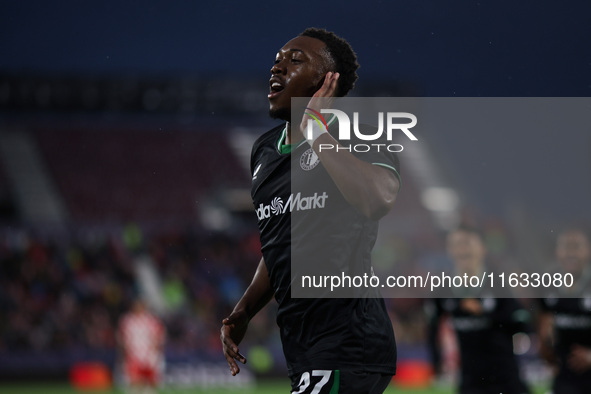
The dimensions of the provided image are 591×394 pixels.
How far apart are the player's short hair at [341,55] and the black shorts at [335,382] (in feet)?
3.26

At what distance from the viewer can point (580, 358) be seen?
229 inches

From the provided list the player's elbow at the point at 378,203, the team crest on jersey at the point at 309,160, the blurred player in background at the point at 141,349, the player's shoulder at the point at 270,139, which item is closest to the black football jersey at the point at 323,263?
the team crest on jersey at the point at 309,160

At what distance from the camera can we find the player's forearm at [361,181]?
7.97 ft

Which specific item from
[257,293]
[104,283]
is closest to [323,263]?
[257,293]

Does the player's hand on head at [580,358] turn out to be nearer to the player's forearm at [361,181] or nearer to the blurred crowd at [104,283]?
the player's forearm at [361,181]

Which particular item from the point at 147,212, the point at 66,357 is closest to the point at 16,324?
the point at 66,357

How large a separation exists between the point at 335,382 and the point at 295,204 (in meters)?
0.62

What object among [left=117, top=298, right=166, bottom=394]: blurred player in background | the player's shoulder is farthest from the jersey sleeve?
[left=117, top=298, right=166, bottom=394]: blurred player in background

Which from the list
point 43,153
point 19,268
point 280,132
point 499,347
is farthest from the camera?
point 43,153

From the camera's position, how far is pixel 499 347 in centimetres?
602

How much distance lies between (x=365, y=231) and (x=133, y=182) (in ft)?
76.0

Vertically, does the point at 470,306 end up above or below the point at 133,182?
above

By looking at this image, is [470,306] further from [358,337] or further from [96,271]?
[96,271]

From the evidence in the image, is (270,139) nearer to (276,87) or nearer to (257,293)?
(276,87)
